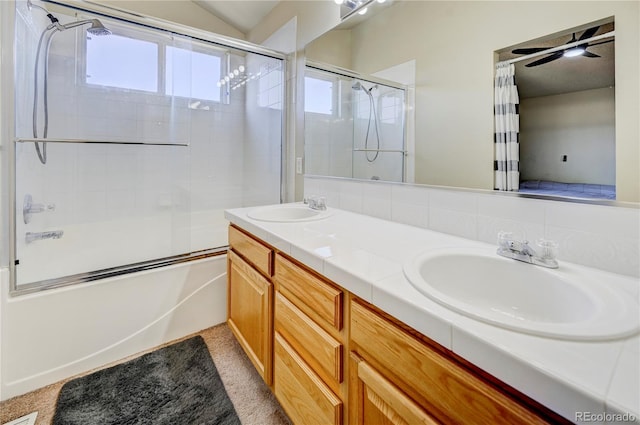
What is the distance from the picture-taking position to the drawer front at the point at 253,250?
118 cm

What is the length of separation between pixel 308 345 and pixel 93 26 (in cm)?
222

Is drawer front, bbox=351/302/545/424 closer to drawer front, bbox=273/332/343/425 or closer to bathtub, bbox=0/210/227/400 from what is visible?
drawer front, bbox=273/332/343/425

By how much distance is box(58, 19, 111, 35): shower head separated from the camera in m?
1.74

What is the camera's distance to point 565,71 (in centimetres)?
84

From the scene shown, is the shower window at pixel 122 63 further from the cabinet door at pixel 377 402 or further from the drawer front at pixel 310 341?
the cabinet door at pixel 377 402

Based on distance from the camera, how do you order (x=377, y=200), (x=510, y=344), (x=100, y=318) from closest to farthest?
(x=510, y=344), (x=377, y=200), (x=100, y=318)

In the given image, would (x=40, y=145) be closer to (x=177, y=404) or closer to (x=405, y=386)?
(x=177, y=404)

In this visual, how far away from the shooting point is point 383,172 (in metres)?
1.44

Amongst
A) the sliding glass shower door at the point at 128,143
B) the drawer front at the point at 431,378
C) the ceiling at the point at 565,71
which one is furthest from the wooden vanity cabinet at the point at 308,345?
the sliding glass shower door at the point at 128,143

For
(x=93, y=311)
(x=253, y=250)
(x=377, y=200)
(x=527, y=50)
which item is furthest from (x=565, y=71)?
(x=93, y=311)

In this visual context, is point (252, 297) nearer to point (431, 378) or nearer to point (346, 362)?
point (346, 362)

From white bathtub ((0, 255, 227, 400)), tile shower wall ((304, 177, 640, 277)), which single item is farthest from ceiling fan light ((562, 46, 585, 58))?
white bathtub ((0, 255, 227, 400))

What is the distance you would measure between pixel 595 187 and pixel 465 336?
25.6 inches

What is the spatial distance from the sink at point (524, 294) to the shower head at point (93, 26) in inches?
87.6
